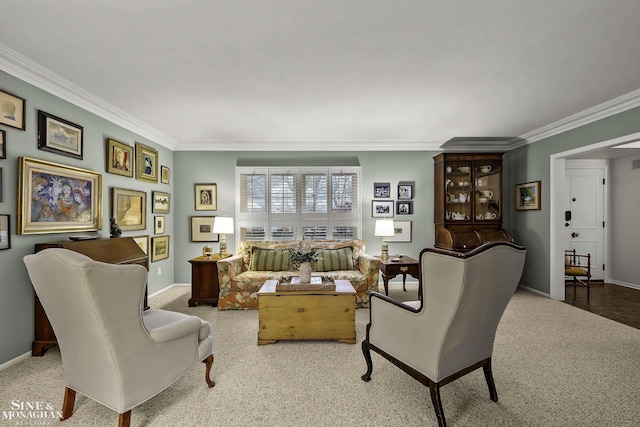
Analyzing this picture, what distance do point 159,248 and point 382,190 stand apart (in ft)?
13.2

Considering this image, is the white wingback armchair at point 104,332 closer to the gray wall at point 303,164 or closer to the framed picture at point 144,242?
the framed picture at point 144,242

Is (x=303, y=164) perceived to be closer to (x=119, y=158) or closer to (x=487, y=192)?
(x=119, y=158)

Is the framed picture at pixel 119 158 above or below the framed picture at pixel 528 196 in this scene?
above

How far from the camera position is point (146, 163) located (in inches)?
178

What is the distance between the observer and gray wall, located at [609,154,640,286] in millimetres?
5230

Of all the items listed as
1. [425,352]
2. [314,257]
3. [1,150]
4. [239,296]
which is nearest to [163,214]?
[239,296]

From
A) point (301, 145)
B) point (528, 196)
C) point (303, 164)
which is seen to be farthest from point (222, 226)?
point (528, 196)

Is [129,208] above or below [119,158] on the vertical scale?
below

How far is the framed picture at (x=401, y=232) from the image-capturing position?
539 centimetres

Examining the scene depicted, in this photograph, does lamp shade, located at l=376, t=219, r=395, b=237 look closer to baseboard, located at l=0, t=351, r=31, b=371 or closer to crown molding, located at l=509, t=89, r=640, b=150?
crown molding, located at l=509, t=89, r=640, b=150

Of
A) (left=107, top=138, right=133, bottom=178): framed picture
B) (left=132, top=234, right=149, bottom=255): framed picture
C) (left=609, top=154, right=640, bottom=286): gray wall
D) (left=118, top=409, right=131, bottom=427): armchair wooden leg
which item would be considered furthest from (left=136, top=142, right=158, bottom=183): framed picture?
(left=609, top=154, right=640, bottom=286): gray wall

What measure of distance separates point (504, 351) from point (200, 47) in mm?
3834

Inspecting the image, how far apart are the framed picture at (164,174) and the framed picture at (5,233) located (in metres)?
2.55

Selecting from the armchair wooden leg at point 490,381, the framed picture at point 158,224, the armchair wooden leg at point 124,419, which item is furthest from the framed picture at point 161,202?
the armchair wooden leg at point 490,381
